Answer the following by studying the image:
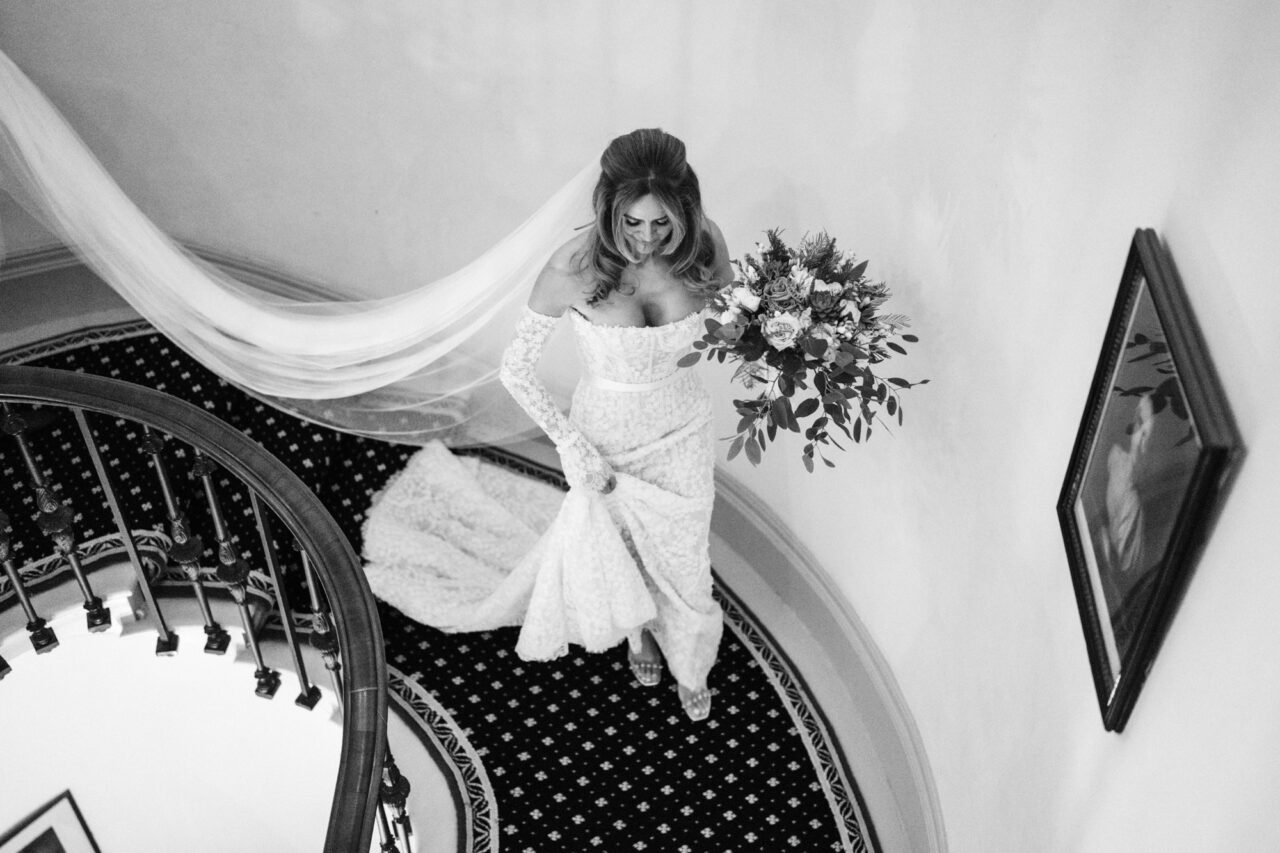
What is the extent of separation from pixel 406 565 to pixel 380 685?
6.36ft

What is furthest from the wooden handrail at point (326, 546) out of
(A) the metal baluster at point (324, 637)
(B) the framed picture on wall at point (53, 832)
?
(B) the framed picture on wall at point (53, 832)

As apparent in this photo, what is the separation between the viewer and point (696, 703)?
4773mm

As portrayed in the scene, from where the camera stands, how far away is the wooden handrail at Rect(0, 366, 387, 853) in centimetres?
304

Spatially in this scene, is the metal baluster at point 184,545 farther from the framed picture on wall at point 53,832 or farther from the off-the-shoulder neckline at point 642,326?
the framed picture on wall at point 53,832

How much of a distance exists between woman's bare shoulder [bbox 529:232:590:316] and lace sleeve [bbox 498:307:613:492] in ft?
0.17

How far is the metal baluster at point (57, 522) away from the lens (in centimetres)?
421

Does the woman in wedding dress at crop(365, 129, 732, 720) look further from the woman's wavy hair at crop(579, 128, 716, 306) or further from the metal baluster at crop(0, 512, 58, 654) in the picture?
the metal baluster at crop(0, 512, 58, 654)

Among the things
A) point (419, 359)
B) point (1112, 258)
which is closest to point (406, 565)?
point (419, 359)

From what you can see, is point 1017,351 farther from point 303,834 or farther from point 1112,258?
point 303,834

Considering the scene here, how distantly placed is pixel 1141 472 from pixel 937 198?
143cm

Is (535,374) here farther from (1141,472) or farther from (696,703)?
(1141,472)

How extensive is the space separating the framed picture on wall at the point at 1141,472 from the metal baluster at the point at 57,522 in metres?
3.36

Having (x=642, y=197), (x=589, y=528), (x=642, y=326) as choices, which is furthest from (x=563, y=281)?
(x=589, y=528)

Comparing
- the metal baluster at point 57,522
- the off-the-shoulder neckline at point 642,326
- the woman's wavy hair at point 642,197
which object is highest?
the woman's wavy hair at point 642,197
